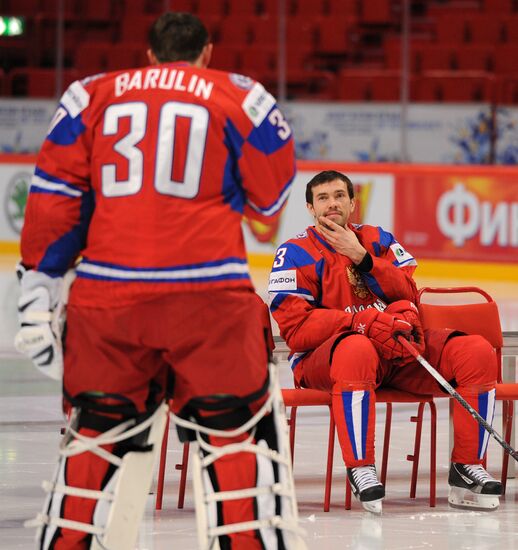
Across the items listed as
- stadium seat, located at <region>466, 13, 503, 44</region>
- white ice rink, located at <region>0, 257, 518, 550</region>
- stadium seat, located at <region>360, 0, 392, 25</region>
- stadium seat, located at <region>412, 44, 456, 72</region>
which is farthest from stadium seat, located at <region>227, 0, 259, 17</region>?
white ice rink, located at <region>0, 257, 518, 550</region>

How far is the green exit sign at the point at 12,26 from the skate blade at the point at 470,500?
10581mm

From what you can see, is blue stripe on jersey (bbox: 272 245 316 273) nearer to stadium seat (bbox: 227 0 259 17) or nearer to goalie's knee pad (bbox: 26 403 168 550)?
goalie's knee pad (bbox: 26 403 168 550)

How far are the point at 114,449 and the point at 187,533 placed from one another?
1153 mm

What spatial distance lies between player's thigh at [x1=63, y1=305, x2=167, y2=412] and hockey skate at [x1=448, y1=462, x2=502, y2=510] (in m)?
1.78

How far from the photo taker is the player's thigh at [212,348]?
2934 mm

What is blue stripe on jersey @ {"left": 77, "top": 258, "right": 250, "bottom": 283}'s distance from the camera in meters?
2.94

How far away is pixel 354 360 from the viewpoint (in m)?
4.38

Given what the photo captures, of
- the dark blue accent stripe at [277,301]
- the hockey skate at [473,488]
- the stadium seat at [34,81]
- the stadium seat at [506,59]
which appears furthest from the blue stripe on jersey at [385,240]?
the stadium seat at [506,59]

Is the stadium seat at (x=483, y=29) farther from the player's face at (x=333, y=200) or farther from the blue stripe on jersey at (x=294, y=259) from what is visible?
the blue stripe on jersey at (x=294, y=259)

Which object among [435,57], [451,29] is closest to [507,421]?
[435,57]

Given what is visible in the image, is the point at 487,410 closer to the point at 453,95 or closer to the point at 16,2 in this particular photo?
the point at 453,95

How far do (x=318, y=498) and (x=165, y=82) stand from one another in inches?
79.8

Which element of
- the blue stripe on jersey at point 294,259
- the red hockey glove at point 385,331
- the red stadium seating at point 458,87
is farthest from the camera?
the red stadium seating at point 458,87

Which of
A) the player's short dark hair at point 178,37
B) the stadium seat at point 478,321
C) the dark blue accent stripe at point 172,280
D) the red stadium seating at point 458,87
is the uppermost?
the red stadium seating at point 458,87
